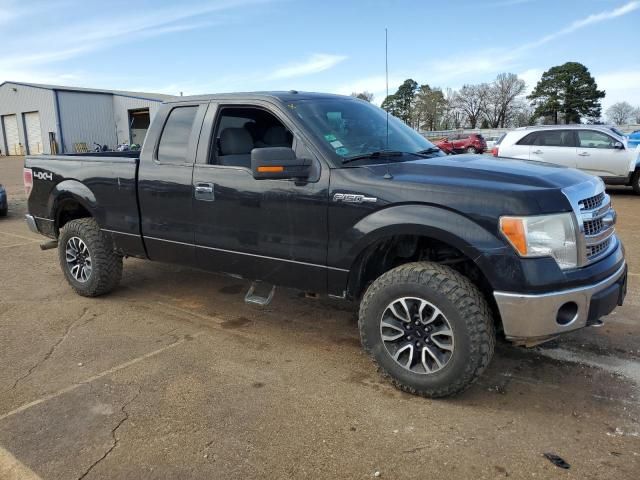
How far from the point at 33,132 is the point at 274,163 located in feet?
154

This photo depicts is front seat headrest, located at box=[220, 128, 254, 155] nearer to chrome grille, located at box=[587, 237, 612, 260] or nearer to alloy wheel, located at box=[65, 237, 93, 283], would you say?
alloy wheel, located at box=[65, 237, 93, 283]

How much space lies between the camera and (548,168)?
141 inches

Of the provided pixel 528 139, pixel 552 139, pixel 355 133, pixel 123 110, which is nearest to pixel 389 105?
pixel 355 133

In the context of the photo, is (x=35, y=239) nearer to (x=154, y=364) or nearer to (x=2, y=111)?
(x=154, y=364)

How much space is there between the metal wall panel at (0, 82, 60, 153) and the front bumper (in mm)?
43710

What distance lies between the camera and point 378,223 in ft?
11.1

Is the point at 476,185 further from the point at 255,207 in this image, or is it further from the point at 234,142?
the point at 234,142

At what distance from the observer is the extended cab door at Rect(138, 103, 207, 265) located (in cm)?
441

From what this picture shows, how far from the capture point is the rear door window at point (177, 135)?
4.48 m

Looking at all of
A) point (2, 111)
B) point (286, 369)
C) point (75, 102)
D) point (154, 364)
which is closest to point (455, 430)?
point (286, 369)

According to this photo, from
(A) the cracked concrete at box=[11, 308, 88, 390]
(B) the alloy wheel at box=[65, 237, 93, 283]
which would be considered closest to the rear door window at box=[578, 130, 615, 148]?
(B) the alloy wheel at box=[65, 237, 93, 283]

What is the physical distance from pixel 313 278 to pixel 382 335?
0.67 m

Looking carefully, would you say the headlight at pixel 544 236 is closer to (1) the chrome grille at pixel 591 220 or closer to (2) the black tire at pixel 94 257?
(1) the chrome grille at pixel 591 220

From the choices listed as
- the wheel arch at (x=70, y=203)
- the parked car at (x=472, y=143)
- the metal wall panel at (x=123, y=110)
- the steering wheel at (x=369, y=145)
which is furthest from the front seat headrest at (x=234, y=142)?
the metal wall panel at (x=123, y=110)
